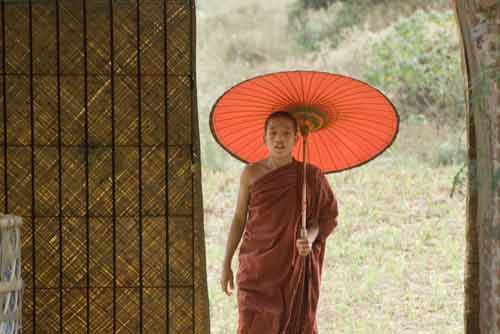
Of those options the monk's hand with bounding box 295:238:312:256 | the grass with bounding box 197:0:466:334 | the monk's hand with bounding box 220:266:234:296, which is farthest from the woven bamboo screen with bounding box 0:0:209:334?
the grass with bounding box 197:0:466:334

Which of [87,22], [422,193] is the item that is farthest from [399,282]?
[87,22]

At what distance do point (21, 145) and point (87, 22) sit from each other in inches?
24.1

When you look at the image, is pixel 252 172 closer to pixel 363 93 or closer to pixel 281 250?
pixel 281 250

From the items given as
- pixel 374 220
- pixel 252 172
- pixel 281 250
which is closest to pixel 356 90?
pixel 252 172

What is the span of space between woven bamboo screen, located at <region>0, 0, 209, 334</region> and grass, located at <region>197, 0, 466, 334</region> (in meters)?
2.54

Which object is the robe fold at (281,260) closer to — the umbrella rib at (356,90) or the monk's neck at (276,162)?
the monk's neck at (276,162)

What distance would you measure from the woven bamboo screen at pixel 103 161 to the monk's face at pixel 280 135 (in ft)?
1.08

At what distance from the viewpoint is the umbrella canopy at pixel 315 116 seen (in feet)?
12.4

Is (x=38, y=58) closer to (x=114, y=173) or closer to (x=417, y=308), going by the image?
(x=114, y=173)

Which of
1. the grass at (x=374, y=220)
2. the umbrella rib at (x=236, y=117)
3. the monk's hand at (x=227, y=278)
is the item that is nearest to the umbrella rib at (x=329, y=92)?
the umbrella rib at (x=236, y=117)

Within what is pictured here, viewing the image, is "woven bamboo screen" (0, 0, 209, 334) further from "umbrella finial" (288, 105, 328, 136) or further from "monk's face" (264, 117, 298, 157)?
"umbrella finial" (288, 105, 328, 136)

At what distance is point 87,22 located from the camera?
3.92m

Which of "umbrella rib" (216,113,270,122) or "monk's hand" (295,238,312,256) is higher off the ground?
"umbrella rib" (216,113,270,122)

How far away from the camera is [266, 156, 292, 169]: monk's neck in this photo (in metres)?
4.02
